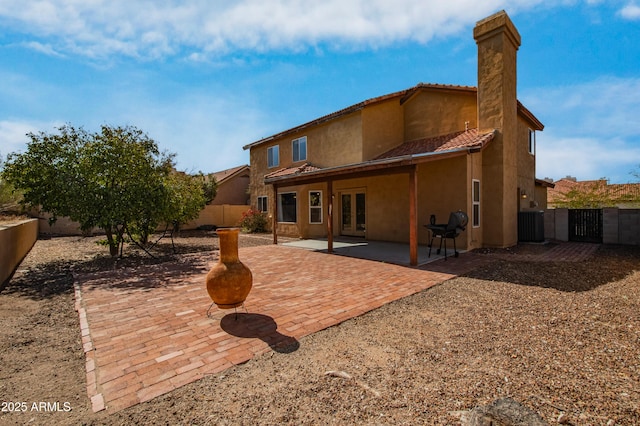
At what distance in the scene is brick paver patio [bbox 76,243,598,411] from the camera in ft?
9.91

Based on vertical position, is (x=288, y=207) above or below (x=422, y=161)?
below

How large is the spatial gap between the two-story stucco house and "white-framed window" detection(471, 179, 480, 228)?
0.04 metres

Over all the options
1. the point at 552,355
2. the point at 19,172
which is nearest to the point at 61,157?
the point at 19,172

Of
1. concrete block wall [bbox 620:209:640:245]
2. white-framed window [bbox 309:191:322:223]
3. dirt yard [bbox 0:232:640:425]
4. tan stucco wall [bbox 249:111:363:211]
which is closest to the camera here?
dirt yard [bbox 0:232:640:425]

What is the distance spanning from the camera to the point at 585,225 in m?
13.0

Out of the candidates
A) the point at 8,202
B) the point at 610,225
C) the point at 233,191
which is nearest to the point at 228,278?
Result: the point at 610,225

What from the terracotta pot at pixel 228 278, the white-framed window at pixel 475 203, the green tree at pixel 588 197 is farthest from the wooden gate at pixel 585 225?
the terracotta pot at pixel 228 278

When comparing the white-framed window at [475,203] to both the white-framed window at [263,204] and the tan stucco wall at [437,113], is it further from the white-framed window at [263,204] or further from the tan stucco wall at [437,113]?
the white-framed window at [263,204]

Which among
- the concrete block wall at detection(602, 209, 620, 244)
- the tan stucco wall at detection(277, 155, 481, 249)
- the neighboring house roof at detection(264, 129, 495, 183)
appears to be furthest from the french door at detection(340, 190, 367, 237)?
the concrete block wall at detection(602, 209, 620, 244)

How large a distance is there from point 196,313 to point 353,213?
10556mm

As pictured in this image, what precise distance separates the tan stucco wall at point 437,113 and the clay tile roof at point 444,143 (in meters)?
0.42

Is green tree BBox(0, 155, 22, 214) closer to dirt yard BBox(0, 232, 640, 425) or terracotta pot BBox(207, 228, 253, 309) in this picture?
dirt yard BBox(0, 232, 640, 425)

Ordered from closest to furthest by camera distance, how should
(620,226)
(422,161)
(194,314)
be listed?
1. (194,314)
2. (422,161)
3. (620,226)

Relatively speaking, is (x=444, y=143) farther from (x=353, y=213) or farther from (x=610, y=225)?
(x=610, y=225)
